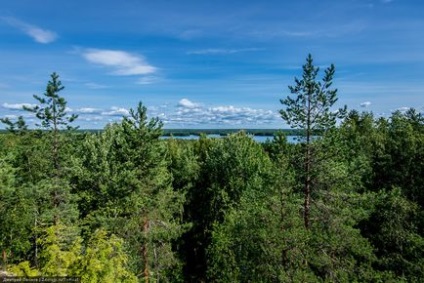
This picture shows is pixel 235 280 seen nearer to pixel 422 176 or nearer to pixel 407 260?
pixel 407 260

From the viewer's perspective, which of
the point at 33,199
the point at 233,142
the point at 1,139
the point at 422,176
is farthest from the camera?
the point at 233,142

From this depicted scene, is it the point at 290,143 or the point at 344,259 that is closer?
the point at 344,259

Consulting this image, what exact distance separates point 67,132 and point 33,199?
4.14 meters

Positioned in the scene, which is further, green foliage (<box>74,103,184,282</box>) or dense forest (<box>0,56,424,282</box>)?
green foliage (<box>74,103,184,282</box>)

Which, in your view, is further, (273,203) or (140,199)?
(140,199)

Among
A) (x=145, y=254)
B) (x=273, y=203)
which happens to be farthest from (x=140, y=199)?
(x=273, y=203)

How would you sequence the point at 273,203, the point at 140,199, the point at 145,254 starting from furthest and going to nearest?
the point at 145,254
the point at 140,199
the point at 273,203

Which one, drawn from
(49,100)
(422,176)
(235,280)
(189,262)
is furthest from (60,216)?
(422,176)

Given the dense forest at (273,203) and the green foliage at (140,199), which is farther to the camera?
the green foliage at (140,199)

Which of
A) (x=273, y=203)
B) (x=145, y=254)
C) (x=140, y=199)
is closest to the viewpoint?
(x=273, y=203)

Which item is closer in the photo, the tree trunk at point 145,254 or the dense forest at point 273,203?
the dense forest at point 273,203

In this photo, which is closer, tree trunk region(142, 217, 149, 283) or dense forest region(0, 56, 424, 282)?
dense forest region(0, 56, 424, 282)

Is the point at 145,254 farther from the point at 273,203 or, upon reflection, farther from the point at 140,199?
the point at 273,203

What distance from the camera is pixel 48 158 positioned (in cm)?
2209
